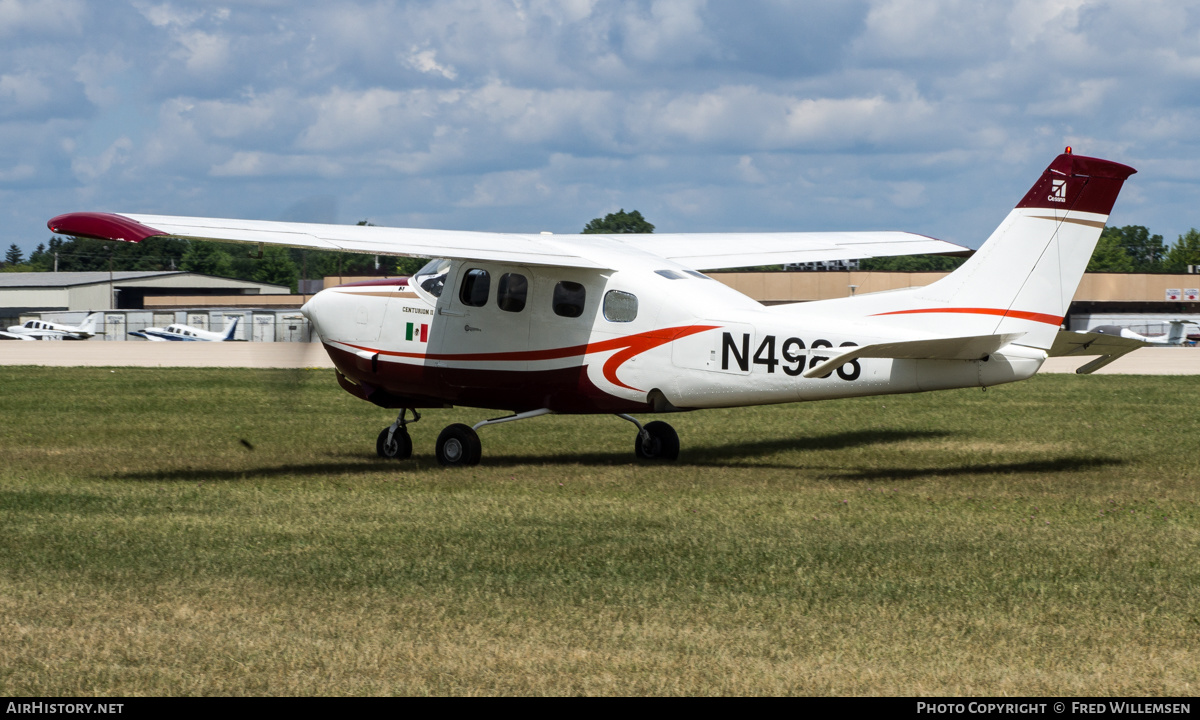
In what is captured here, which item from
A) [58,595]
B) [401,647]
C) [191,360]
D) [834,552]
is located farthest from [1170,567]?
[191,360]

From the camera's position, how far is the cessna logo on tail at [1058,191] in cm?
1137

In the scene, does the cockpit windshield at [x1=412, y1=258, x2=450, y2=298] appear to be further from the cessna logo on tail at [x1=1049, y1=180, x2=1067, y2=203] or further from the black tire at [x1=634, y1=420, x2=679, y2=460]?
the cessna logo on tail at [x1=1049, y1=180, x2=1067, y2=203]

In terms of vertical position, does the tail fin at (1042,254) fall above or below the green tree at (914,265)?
below

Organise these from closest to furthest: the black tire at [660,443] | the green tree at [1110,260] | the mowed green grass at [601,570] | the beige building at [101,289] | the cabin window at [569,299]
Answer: the mowed green grass at [601,570] → the cabin window at [569,299] → the black tire at [660,443] → the beige building at [101,289] → the green tree at [1110,260]

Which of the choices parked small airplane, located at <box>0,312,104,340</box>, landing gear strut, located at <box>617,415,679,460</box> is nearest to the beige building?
parked small airplane, located at <box>0,312,104,340</box>

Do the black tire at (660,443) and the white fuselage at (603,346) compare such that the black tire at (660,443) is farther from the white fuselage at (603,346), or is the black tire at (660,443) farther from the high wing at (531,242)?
the high wing at (531,242)

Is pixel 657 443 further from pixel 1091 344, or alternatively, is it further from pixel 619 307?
pixel 1091 344

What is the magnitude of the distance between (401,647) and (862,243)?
11.8 metres

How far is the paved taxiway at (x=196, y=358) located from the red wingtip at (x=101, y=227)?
20.5 m

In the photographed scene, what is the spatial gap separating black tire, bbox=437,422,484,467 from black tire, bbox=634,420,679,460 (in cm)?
202

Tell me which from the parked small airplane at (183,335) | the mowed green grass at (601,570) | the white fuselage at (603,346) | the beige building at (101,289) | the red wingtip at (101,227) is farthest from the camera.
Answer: the beige building at (101,289)

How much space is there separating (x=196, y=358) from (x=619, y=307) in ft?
92.6

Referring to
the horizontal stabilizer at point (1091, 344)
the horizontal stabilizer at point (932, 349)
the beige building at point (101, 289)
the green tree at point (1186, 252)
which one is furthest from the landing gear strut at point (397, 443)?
the green tree at point (1186, 252)

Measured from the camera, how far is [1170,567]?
307 inches
